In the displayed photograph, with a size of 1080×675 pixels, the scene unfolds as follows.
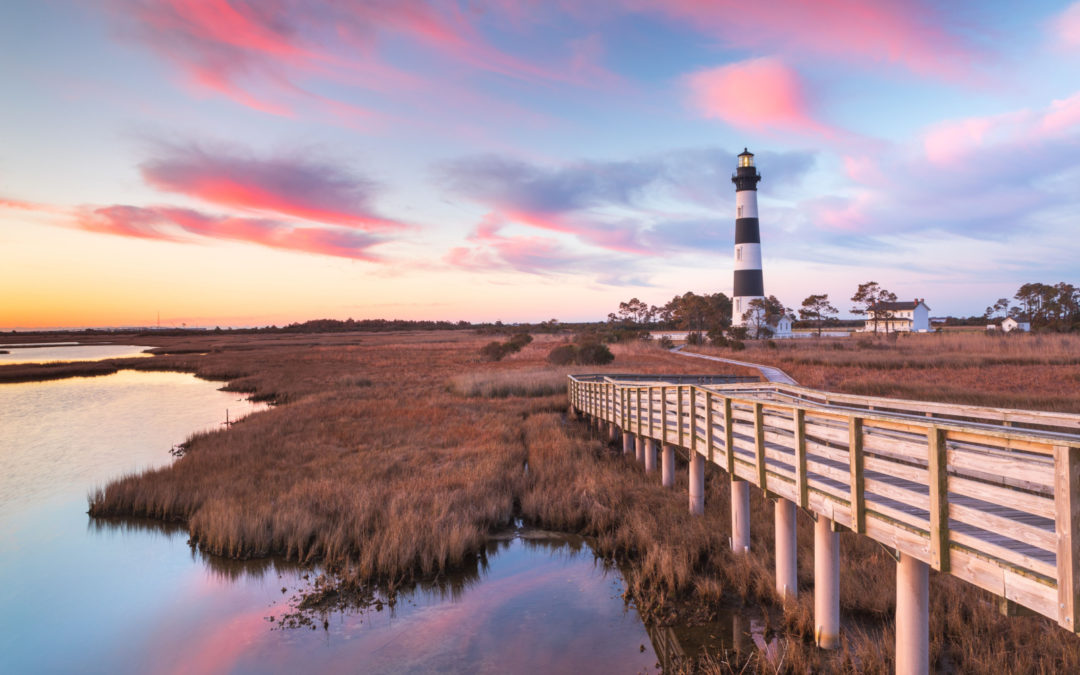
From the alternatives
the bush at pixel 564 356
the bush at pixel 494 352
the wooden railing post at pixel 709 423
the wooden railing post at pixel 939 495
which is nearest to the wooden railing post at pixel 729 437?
the wooden railing post at pixel 709 423

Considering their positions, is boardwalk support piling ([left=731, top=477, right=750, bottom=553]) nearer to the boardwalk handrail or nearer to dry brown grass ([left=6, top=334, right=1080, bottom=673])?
dry brown grass ([left=6, top=334, right=1080, bottom=673])

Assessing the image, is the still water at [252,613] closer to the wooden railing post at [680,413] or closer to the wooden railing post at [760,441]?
the wooden railing post at [760,441]

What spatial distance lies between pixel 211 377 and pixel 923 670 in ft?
170

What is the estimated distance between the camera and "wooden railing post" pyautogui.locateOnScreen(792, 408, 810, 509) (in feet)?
23.0

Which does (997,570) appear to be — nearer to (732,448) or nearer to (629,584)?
(732,448)

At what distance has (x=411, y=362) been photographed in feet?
176

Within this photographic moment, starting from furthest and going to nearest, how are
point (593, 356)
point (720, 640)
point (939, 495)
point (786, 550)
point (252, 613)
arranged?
point (593, 356) → point (252, 613) → point (786, 550) → point (720, 640) → point (939, 495)

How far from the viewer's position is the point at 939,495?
16.2ft

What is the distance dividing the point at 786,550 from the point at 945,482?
375 centimetres

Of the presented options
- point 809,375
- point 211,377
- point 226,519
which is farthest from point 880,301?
point 226,519

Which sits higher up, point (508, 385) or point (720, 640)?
point (508, 385)

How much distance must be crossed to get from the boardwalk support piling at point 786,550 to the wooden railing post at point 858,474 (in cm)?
212

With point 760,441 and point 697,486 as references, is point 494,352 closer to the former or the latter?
point 697,486

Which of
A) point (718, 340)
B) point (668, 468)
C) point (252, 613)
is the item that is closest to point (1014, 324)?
point (718, 340)
